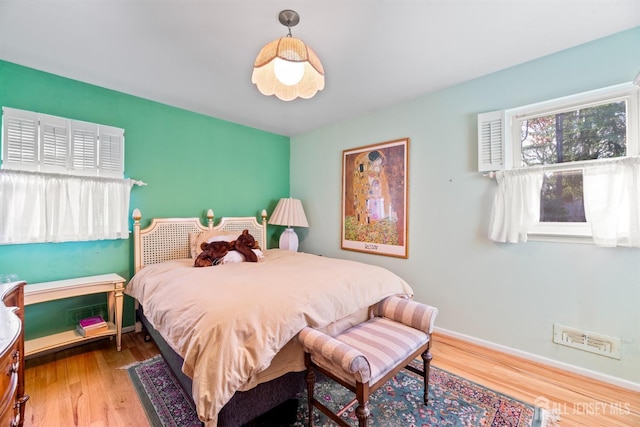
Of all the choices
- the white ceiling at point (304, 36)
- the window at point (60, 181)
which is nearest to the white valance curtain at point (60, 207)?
the window at point (60, 181)

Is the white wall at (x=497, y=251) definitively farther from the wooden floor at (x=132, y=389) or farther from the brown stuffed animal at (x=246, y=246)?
the brown stuffed animal at (x=246, y=246)

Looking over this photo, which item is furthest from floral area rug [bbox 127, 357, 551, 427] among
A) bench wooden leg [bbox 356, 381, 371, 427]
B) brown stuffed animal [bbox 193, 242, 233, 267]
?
brown stuffed animal [bbox 193, 242, 233, 267]

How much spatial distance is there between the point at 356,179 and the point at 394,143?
2.08 ft

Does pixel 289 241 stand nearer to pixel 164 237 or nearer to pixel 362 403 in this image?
pixel 164 237

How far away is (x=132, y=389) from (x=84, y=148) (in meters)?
2.08

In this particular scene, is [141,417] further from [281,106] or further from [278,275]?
[281,106]

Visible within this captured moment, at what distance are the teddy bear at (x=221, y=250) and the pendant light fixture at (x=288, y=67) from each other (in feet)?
5.11

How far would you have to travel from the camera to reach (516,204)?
7.00 feet

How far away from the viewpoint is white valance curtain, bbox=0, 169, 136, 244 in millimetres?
2082

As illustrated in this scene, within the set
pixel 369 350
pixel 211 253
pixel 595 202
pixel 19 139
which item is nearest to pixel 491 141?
pixel 595 202

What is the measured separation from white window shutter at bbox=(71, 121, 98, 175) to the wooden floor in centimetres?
160

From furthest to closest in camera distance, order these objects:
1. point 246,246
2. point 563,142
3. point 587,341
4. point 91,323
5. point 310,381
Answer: point 246,246 < point 91,323 < point 563,142 < point 587,341 < point 310,381

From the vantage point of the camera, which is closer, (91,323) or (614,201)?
(614,201)

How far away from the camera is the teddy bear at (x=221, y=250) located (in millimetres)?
2475
